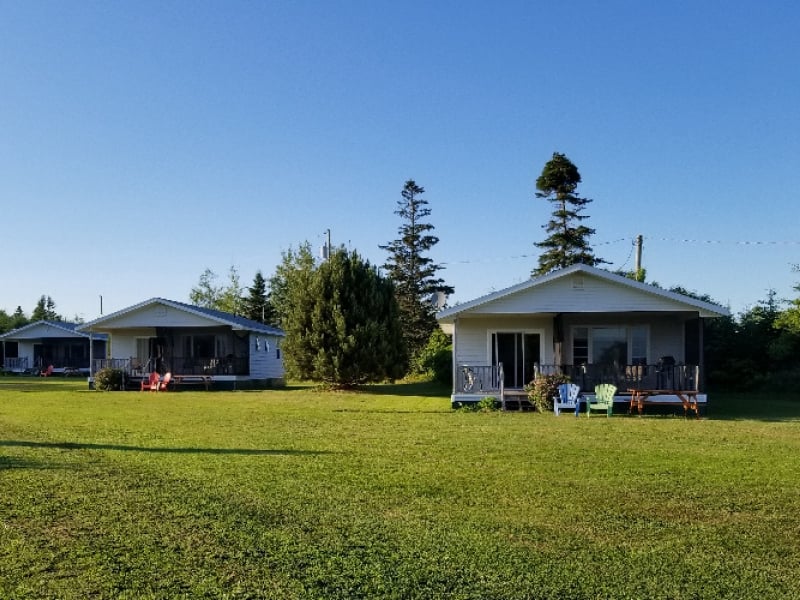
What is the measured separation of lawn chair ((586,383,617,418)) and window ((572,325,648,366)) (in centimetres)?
317

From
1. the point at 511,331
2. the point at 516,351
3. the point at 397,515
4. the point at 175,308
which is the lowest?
the point at 397,515

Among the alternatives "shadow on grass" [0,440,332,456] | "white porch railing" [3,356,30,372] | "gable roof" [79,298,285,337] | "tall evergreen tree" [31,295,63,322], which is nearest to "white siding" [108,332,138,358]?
"gable roof" [79,298,285,337]

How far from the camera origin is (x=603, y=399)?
18359 mm

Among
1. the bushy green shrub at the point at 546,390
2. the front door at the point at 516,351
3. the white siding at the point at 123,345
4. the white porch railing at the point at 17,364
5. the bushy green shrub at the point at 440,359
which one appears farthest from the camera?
the white porch railing at the point at 17,364

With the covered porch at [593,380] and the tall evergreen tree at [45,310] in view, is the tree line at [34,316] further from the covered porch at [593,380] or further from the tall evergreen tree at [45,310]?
the covered porch at [593,380]

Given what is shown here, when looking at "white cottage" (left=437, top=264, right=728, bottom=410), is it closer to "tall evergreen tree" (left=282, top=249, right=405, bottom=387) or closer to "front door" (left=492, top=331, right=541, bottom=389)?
"front door" (left=492, top=331, right=541, bottom=389)

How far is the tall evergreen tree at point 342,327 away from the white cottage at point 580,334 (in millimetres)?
6424

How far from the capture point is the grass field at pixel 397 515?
15.8 ft

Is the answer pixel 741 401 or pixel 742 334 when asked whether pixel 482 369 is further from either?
pixel 742 334

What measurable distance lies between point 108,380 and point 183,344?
3.83 metres

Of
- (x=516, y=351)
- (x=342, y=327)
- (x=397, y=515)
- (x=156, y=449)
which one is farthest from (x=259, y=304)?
(x=397, y=515)

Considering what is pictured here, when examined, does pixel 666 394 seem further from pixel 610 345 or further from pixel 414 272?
pixel 414 272

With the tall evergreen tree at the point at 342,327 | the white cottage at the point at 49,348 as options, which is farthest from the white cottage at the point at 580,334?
the white cottage at the point at 49,348

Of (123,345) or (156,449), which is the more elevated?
(123,345)
